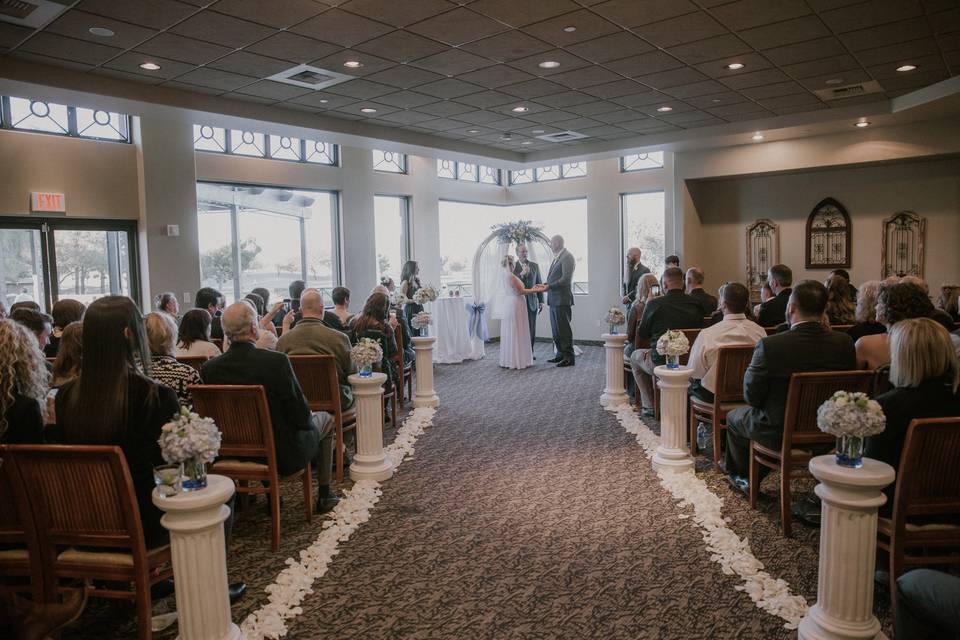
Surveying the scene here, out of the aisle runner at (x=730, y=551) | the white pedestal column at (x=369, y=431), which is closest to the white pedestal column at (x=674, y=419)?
the aisle runner at (x=730, y=551)

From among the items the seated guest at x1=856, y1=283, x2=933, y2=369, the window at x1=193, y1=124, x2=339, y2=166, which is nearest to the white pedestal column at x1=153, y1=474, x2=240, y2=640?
the seated guest at x1=856, y1=283, x2=933, y2=369

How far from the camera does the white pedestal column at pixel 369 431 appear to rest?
469 centimetres

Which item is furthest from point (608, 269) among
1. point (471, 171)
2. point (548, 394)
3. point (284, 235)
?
point (284, 235)

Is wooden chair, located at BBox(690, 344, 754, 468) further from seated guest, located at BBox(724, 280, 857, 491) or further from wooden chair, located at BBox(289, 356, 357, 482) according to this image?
wooden chair, located at BBox(289, 356, 357, 482)

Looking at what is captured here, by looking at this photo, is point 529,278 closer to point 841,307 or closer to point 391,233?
point 391,233

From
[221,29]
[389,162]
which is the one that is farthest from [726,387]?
[389,162]

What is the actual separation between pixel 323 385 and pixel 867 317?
142 inches

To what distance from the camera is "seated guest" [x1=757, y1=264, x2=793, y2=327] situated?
5.75 metres

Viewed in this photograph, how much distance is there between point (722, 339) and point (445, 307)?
586cm

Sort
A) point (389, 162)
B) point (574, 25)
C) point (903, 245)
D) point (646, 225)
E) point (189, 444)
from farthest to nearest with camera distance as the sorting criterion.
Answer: point (646, 225)
point (389, 162)
point (903, 245)
point (574, 25)
point (189, 444)

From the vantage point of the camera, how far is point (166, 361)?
3.47m

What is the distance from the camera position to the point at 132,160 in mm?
7789

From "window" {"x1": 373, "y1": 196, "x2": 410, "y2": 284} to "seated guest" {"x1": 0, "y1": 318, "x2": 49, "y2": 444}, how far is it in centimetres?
820

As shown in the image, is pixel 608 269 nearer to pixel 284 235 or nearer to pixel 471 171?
pixel 471 171
